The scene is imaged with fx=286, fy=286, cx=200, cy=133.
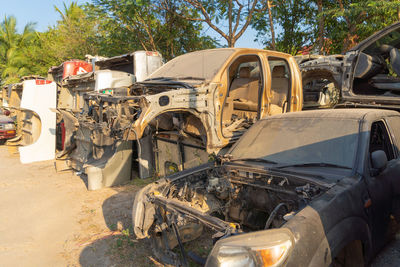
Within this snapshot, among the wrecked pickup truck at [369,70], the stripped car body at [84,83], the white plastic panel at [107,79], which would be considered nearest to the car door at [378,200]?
the wrecked pickup truck at [369,70]

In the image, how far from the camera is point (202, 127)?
4.35 m

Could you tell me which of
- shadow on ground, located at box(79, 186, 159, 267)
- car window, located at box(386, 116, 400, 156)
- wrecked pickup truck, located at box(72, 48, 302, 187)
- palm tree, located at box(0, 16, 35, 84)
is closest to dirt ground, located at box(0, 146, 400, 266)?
shadow on ground, located at box(79, 186, 159, 267)

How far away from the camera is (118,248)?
345cm

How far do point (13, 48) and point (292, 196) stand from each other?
29.0 metres

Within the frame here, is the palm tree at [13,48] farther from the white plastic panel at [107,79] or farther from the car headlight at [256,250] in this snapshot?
the car headlight at [256,250]

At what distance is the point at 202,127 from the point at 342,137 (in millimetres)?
2099

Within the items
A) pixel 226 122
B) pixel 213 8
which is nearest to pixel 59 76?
pixel 213 8

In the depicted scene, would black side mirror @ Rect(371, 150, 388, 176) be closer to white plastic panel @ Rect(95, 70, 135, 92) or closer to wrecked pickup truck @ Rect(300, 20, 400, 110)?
wrecked pickup truck @ Rect(300, 20, 400, 110)

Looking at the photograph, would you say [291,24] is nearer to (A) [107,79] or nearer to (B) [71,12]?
(A) [107,79]

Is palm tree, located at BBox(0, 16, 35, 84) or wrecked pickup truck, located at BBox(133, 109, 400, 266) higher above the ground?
palm tree, located at BBox(0, 16, 35, 84)

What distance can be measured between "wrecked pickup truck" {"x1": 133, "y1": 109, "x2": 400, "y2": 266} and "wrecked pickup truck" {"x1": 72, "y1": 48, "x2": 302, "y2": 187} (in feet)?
3.34

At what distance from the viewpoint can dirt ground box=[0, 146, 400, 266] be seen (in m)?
3.27

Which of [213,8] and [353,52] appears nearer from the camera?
[353,52]

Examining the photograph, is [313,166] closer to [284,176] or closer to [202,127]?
[284,176]
